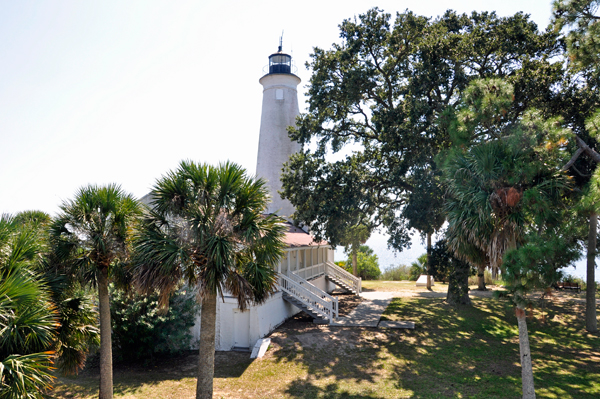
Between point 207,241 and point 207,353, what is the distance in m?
2.60

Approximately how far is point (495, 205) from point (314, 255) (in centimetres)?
1499

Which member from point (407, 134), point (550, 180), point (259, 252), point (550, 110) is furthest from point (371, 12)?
point (259, 252)

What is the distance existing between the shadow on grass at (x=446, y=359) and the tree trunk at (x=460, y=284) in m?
1.69

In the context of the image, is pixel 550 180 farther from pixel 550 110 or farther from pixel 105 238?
pixel 105 238

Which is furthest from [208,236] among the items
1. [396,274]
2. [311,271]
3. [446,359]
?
[396,274]

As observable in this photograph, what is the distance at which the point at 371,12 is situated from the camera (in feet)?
55.7

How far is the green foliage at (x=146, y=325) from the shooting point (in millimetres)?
12188

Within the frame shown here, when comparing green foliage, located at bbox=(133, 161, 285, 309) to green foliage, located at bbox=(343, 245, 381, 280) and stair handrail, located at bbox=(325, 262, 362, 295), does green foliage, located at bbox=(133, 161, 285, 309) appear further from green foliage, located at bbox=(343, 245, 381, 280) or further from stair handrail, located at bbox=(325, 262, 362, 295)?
green foliage, located at bbox=(343, 245, 381, 280)

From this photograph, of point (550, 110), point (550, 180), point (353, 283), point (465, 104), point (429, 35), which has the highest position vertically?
point (429, 35)

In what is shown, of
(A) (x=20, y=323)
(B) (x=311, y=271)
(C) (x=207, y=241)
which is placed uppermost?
(C) (x=207, y=241)

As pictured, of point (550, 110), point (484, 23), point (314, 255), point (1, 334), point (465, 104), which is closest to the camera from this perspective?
point (1, 334)

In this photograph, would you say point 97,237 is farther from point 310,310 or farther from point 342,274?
point 342,274

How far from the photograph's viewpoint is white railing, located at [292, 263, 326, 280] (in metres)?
19.5

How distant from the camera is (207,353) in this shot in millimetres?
8570
